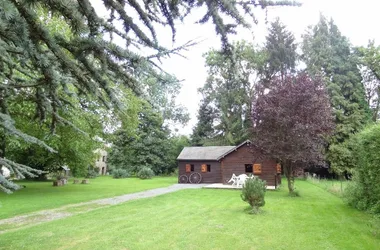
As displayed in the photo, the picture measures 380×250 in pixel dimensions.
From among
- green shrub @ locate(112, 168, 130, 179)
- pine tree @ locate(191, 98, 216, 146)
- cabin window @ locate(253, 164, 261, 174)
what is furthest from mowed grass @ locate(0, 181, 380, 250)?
pine tree @ locate(191, 98, 216, 146)

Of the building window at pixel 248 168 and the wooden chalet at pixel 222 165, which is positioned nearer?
the wooden chalet at pixel 222 165

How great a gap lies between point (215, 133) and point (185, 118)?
26.2 feet

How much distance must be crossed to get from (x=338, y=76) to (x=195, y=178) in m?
19.5

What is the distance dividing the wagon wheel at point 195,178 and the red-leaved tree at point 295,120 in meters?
11.0

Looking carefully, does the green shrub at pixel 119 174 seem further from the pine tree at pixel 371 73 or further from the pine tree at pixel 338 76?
the pine tree at pixel 371 73

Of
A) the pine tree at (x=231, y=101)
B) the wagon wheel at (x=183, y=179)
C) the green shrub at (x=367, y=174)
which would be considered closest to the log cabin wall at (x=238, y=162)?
the wagon wheel at (x=183, y=179)

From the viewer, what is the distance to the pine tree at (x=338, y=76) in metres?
28.9

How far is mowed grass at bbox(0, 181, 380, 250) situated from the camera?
20.8 ft

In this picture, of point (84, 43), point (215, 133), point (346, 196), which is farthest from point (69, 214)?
point (215, 133)

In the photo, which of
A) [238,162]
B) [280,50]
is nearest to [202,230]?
[238,162]

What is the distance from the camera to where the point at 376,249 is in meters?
6.06

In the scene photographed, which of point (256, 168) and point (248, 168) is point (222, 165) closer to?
point (248, 168)

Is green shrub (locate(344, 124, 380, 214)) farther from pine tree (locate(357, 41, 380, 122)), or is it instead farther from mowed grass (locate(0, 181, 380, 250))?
pine tree (locate(357, 41, 380, 122))

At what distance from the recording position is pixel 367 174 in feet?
32.2
